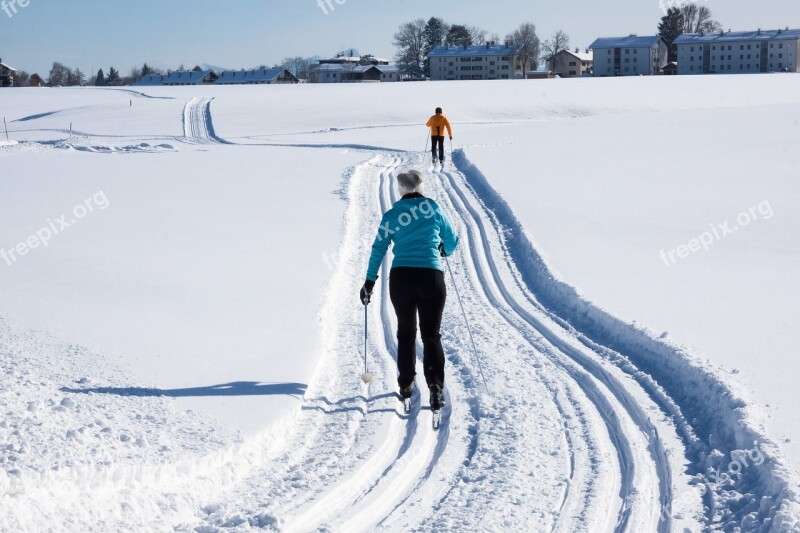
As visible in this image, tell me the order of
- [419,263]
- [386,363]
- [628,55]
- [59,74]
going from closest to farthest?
1. [419,263]
2. [386,363]
3. [628,55]
4. [59,74]

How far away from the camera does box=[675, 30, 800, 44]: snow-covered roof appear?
348 feet

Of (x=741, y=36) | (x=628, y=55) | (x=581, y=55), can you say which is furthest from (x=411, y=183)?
(x=581, y=55)

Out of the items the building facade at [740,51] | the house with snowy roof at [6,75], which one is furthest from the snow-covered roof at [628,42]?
the house with snowy roof at [6,75]

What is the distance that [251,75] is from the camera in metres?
124

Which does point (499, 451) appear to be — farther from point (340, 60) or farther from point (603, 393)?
point (340, 60)

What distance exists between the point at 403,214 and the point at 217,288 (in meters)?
3.94

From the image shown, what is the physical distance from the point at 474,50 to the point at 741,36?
121 feet

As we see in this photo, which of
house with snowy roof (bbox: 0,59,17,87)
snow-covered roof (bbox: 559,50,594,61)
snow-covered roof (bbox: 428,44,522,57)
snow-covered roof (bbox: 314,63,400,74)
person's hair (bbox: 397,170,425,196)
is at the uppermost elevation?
snow-covered roof (bbox: 559,50,594,61)

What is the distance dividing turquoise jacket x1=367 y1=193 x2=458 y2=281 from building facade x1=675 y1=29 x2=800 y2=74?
372ft

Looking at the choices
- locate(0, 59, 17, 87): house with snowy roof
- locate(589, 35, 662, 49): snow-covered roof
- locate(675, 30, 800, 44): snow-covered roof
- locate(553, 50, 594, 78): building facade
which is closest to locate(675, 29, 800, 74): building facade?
locate(675, 30, 800, 44): snow-covered roof

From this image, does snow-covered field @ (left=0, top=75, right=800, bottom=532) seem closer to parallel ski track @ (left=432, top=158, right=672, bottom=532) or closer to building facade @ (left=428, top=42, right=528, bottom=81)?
parallel ski track @ (left=432, top=158, right=672, bottom=532)

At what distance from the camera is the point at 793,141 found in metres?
23.0

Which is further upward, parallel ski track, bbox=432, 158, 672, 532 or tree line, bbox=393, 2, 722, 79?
tree line, bbox=393, 2, 722, 79

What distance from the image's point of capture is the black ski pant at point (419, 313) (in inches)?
209
